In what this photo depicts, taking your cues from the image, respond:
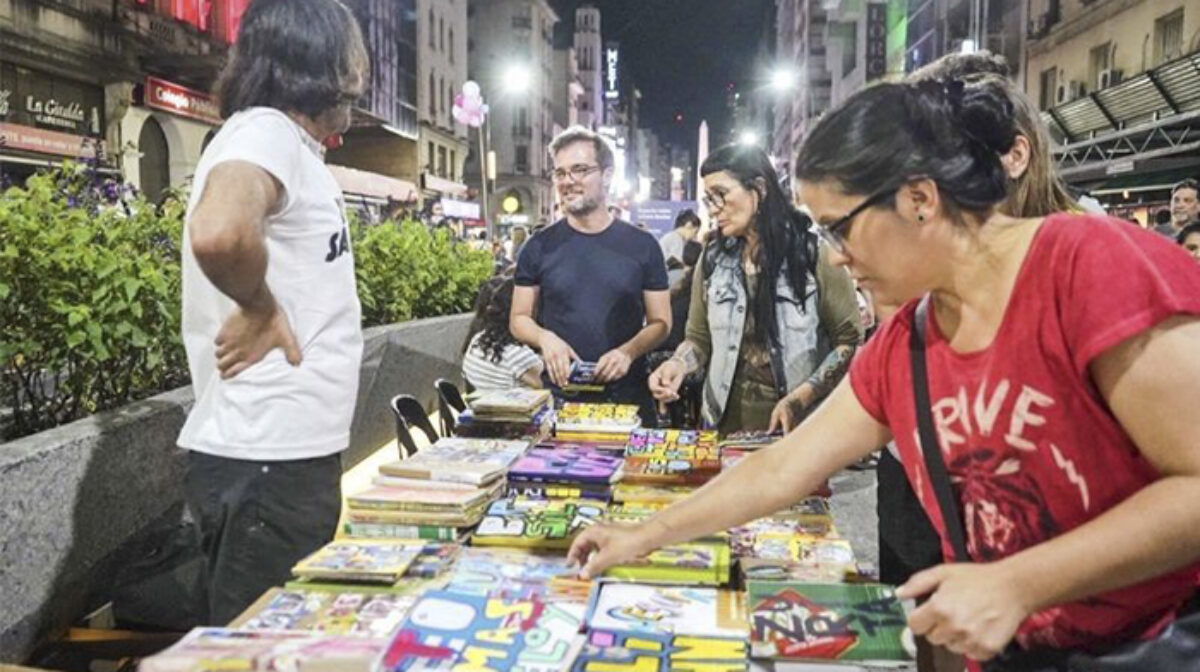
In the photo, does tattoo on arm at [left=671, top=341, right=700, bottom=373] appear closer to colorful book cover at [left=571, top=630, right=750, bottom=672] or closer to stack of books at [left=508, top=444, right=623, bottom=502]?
stack of books at [left=508, top=444, right=623, bottom=502]

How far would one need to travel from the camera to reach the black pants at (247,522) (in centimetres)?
231

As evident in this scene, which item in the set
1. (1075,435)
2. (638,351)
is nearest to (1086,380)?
(1075,435)

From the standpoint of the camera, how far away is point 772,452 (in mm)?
1979

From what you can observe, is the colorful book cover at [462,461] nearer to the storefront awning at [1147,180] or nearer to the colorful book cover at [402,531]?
the colorful book cover at [402,531]

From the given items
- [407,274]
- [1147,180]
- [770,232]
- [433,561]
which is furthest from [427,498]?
[1147,180]

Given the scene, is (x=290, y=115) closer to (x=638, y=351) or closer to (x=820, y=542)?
(x=820, y=542)

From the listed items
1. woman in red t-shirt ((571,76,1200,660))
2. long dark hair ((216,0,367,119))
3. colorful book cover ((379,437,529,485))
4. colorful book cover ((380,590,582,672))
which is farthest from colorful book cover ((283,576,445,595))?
long dark hair ((216,0,367,119))

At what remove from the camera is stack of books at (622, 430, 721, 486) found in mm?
2689

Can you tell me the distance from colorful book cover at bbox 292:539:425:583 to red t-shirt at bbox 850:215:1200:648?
1.18m

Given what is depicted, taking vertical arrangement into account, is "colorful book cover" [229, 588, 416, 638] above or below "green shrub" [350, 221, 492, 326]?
below

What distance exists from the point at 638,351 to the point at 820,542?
191 centimetres

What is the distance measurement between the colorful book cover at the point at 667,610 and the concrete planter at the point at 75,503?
6.54ft

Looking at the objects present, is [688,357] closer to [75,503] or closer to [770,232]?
[770,232]

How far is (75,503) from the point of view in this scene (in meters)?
3.26
